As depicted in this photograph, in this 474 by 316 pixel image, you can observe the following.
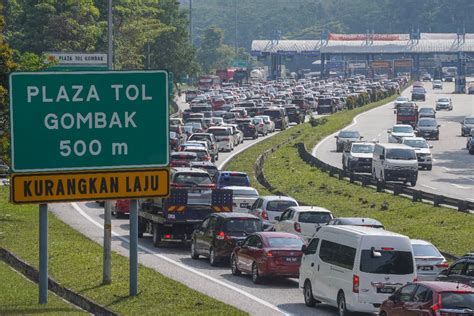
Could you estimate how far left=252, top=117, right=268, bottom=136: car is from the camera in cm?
9731

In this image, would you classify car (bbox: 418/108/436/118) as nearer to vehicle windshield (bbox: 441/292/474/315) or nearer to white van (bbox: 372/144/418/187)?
white van (bbox: 372/144/418/187)

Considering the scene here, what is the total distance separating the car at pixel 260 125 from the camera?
3831 inches

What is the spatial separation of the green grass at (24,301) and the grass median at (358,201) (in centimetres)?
1304

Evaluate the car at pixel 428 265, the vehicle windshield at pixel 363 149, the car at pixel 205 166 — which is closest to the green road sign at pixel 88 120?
the car at pixel 428 265

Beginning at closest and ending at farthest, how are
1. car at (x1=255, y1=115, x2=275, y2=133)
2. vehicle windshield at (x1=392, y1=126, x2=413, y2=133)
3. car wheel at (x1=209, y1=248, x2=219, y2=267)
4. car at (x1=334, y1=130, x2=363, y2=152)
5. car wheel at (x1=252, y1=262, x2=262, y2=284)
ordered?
1. car wheel at (x1=252, y1=262, x2=262, y2=284)
2. car wheel at (x1=209, y1=248, x2=219, y2=267)
3. car at (x1=334, y1=130, x2=363, y2=152)
4. vehicle windshield at (x1=392, y1=126, x2=413, y2=133)
5. car at (x1=255, y1=115, x2=275, y2=133)

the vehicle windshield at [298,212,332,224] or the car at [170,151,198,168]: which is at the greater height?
the vehicle windshield at [298,212,332,224]

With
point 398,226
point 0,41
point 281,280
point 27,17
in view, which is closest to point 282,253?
point 281,280

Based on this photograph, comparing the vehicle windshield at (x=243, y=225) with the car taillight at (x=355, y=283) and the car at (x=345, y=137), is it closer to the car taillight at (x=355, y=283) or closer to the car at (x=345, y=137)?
the car taillight at (x=355, y=283)

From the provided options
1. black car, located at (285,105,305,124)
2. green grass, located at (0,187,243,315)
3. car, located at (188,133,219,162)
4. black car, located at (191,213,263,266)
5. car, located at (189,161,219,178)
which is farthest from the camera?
black car, located at (285,105,305,124)

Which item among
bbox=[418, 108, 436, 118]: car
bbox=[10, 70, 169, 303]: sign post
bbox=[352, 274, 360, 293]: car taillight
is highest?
bbox=[10, 70, 169, 303]: sign post

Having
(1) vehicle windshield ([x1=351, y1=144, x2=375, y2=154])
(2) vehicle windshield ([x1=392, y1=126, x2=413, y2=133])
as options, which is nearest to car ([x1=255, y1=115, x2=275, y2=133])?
(2) vehicle windshield ([x1=392, y1=126, x2=413, y2=133])

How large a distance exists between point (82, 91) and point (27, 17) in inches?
2874

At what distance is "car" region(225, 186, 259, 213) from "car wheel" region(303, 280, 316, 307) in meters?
18.0

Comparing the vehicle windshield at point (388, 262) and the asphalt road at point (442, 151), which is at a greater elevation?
the vehicle windshield at point (388, 262)
